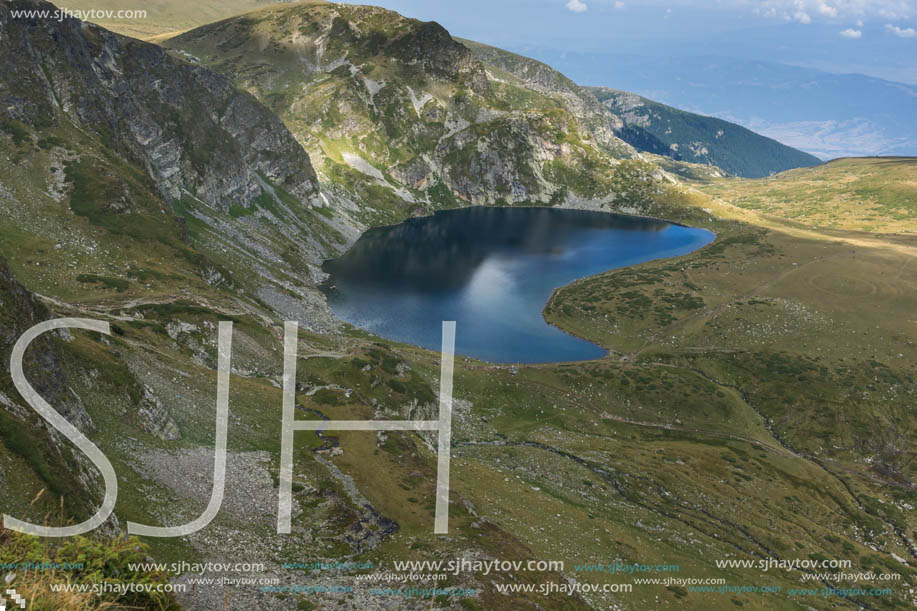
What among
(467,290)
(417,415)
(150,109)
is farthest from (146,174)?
(467,290)

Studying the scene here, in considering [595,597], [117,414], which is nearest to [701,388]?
[595,597]

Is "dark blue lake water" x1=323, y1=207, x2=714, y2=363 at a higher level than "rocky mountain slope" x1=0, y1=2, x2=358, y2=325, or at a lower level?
lower

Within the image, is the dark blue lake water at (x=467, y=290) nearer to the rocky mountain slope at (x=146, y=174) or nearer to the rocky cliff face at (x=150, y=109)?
the rocky mountain slope at (x=146, y=174)

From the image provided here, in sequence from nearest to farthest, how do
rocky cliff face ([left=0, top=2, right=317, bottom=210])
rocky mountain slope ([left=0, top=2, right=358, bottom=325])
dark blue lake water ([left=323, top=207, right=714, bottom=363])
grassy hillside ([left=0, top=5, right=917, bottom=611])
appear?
grassy hillside ([left=0, top=5, right=917, bottom=611]), rocky mountain slope ([left=0, top=2, right=358, bottom=325]), rocky cliff face ([left=0, top=2, right=317, bottom=210]), dark blue lake water ([left=323, top=207, right=714, bottom=363])

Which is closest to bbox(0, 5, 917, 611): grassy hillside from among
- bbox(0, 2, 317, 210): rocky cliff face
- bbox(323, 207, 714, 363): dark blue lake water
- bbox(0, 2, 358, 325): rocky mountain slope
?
bbox(0, 2, 358, 325): rocky mountain slope

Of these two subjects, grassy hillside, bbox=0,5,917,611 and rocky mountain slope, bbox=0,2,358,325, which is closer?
grassy hillside, bbox=0,5,917,611

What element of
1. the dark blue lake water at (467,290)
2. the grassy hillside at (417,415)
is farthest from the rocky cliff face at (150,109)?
the dark blue lake water at (467,290)

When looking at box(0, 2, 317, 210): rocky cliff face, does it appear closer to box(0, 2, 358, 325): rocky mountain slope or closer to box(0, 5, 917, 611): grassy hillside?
box(0, 2, 358, 325): rocky mountain slope

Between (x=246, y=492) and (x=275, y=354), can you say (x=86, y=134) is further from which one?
(x=246, y=492)

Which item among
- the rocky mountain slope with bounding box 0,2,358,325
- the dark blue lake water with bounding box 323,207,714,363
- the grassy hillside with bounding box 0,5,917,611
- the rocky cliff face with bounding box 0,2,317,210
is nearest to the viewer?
the grassy hillside with bounding box 0,5,917,611
